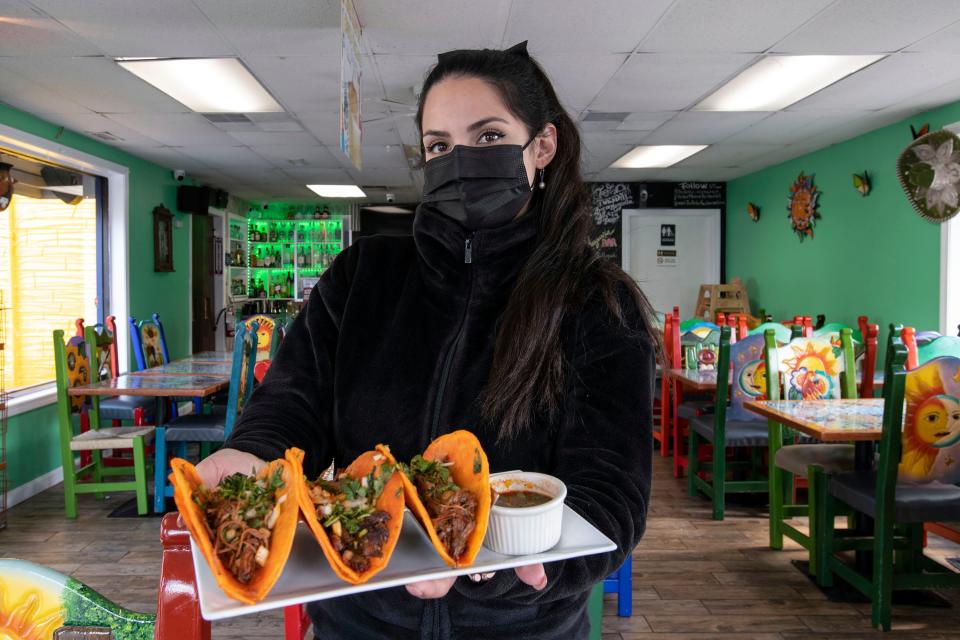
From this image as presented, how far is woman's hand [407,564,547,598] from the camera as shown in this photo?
722mm

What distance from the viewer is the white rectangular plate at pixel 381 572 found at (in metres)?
0.66

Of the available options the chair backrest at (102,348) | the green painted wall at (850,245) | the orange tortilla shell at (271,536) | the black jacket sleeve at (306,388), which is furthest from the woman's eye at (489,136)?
the green painted wall at (850,245)

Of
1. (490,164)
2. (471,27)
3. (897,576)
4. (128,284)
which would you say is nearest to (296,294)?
(128,284)

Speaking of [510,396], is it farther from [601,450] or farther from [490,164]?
[490,164]

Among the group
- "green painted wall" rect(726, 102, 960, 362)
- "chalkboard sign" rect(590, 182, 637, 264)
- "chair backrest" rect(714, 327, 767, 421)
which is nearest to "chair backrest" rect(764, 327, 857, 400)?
"chair backrest" rect(714, 327, 767, 421)

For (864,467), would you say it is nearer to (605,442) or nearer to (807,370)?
(807,370)

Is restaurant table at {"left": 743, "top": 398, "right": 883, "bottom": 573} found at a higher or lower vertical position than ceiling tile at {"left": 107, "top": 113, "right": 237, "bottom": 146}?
lower

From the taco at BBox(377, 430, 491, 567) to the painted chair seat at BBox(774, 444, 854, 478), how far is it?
283 cm

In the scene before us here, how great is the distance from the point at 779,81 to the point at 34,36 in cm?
436

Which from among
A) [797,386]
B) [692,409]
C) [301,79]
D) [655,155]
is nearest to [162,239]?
[301,79]

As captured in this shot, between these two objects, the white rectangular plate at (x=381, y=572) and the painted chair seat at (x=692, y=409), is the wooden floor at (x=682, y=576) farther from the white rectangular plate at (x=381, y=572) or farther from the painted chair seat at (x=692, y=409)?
the white rectangular plate at (x=381, y=572)

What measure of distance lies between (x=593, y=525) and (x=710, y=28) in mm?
3399

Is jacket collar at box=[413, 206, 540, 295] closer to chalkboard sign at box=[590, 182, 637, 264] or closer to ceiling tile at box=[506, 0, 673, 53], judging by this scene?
ceiling tile at box=[506, 0, 673, 53]

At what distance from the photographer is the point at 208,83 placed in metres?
4.47
